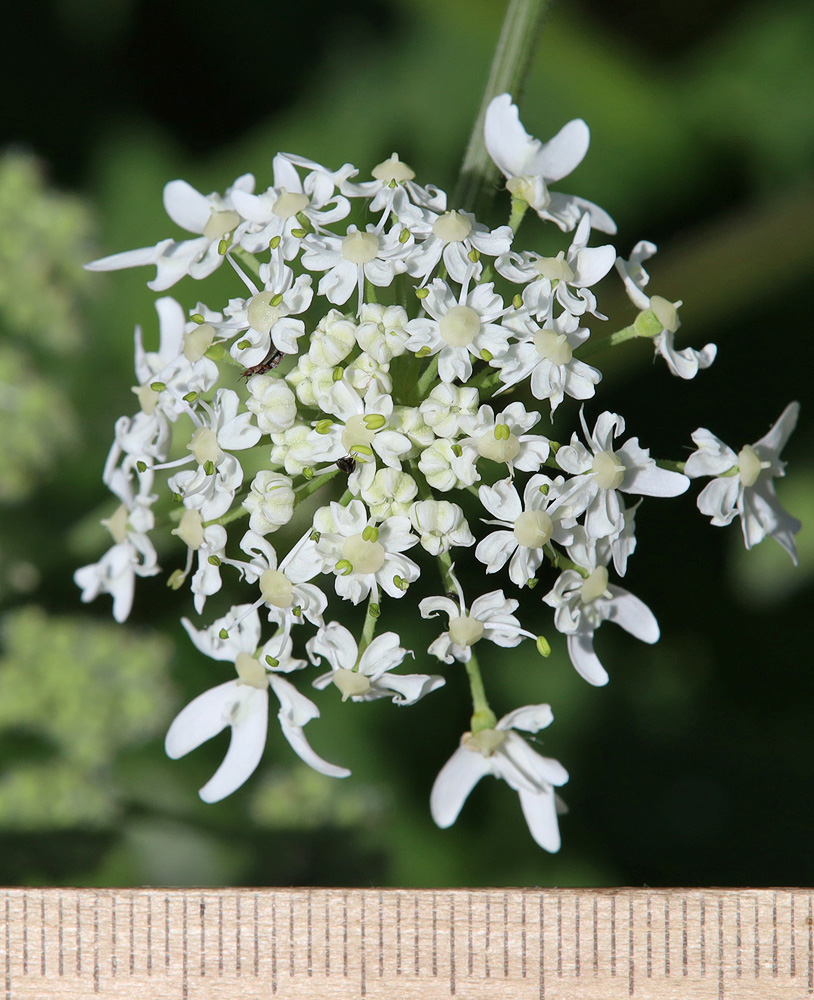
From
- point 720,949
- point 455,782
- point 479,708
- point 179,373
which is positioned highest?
point 179,373

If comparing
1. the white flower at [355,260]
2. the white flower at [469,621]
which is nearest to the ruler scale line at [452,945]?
the white flower at [469,621]

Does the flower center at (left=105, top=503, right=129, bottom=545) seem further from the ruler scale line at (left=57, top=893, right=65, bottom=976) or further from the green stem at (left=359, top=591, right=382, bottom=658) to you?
the ruler scale line at (left=57, top=893, right=65, bottom=976)

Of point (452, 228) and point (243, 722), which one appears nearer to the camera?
point (452, 228)

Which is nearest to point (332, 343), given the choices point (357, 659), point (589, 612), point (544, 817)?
point (357, 659)

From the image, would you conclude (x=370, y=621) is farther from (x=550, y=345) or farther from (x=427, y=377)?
(x=550, y=345)

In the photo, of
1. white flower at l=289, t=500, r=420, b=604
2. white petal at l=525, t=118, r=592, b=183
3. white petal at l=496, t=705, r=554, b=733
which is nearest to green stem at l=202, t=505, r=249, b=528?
white flower at l=289, t=500, r=420, b=604

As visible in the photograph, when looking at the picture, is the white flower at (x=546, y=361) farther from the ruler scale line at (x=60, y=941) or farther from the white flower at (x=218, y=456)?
the ruler scale line at (x=60, y=941)
